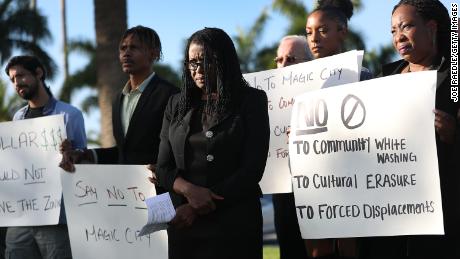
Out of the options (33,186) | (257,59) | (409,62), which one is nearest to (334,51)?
(409,62)

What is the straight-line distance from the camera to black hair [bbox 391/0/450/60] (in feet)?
13.5

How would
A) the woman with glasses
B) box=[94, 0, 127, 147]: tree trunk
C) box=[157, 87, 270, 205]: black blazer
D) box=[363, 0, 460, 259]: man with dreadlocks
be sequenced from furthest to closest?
box=[94, 0, 127, 147]: tree trunk, the woman with glasses, box=[157, 87, 270, 205]: black blazer, box=[363, 0, 460, 259]: man with dreadlocks

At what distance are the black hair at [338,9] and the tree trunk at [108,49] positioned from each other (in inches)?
234

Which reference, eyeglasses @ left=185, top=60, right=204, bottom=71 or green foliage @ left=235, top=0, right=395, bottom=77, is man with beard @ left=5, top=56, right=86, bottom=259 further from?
green foliage @ left=235, top=0, right=395, bottom=77

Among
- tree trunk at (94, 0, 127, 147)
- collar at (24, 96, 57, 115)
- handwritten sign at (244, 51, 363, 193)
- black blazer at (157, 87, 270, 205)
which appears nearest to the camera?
black blazer at (157, 87, 270, 205)

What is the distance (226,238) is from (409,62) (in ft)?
4.24

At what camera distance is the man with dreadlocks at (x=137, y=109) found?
5109 millimetres

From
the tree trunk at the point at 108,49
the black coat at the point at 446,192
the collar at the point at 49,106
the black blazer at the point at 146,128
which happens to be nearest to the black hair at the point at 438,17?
the black coat at the point at 446,192

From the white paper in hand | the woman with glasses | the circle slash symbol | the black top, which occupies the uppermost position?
the woman with glasses

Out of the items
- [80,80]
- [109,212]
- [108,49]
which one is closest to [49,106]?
[109,212]

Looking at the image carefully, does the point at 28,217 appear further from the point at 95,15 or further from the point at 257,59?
the point at 257,59

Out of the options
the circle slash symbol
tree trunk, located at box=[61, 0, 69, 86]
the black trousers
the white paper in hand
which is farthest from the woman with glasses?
tree trunk, located at box=[61, 0, 69, 86]

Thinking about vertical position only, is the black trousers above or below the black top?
below

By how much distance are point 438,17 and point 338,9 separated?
4.39ft
